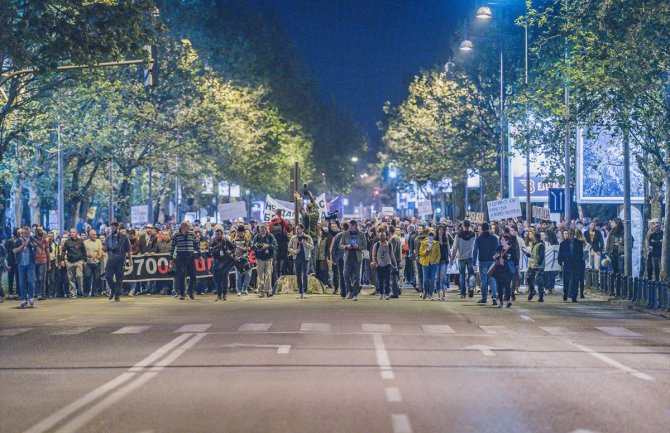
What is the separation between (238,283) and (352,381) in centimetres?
1929

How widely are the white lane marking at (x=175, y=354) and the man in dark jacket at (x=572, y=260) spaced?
12.0 m

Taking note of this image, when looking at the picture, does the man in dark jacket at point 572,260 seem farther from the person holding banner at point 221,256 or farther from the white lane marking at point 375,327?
the white lane marking at point 375,327

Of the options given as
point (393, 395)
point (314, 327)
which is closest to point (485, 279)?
point (314, 327)

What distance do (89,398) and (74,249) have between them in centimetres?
2022

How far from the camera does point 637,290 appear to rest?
92.5 ft

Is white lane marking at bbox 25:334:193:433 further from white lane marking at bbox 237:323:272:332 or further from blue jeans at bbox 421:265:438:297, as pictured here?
blue jeans at bbox 421:265:438:297

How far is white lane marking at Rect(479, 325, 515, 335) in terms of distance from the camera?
2009 centimetres

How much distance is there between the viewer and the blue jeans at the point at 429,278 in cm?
2926

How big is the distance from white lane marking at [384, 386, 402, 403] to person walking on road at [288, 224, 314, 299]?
1682 cm

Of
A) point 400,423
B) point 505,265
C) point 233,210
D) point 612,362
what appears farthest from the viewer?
point 233,210

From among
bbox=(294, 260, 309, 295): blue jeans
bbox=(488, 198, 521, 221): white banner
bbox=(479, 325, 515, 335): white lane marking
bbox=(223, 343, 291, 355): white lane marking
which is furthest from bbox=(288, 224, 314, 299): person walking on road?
bbox=(488, 198, 521, 221): white banner

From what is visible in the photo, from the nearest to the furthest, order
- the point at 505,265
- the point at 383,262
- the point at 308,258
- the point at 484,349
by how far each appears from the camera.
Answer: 1. the point at 484,349
2. the point at 505,265
3. the point at 383,262
4. the point at 308,258

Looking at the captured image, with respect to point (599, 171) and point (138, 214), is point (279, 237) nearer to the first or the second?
point (599, 171)

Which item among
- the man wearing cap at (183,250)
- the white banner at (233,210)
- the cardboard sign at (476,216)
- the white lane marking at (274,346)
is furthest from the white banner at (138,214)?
the white lane marking at (274,346)
